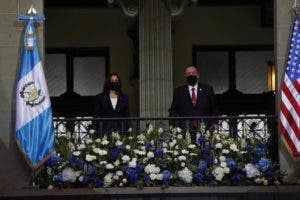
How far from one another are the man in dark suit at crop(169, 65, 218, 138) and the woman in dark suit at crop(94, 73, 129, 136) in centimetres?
85

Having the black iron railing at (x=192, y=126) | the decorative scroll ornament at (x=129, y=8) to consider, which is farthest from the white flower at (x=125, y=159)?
the decorative scroll ornament at (x=129, y=8)

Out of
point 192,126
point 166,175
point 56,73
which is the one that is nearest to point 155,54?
point 192,126

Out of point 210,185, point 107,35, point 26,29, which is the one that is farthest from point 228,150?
point 107,35

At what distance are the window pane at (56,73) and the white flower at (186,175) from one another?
7.28 m

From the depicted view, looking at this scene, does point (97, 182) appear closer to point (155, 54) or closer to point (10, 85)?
point (10, 85)

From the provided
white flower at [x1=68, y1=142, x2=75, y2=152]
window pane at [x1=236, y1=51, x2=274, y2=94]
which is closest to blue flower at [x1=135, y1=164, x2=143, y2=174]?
white flower at [x1=68, y1=142, x2=75, y2=152]

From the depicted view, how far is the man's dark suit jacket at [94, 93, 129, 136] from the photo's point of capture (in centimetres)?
1631

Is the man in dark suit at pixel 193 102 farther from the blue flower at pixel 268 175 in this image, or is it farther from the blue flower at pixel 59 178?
the blue flower at pixel 59 178

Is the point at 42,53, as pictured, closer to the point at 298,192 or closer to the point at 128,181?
the point at 128,181

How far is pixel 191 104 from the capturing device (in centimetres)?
1642

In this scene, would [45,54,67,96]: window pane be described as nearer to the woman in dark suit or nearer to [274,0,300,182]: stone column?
the woman in dark suit

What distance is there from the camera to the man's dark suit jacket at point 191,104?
53.5 feet

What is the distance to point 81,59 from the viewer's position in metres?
22.5

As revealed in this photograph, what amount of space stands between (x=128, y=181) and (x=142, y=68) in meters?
4.08
